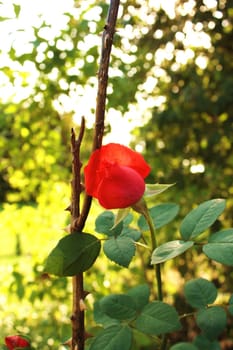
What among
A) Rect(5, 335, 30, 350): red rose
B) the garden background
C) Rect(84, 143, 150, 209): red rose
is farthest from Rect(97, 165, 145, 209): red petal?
the garden background

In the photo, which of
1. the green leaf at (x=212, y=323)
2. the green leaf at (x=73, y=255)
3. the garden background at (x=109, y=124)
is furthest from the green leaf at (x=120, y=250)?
the garden background at (x=109, y=124)

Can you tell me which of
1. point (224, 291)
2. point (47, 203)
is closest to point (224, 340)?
point (224, 291)

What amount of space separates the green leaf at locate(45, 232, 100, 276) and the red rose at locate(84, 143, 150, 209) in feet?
0.16

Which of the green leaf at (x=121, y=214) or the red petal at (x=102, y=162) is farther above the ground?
the red petal at (x=102, y=162)

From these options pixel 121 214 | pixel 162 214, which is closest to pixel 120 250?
pixel 121 214

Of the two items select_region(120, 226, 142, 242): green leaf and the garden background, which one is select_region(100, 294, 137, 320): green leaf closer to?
select_region(120, 226, 142, 242): green leaf

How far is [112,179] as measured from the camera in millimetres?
476

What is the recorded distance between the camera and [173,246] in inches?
21.0

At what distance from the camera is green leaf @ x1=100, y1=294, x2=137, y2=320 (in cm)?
57

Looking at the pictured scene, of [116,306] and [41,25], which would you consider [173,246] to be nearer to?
[116,306]

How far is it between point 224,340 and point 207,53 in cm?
126

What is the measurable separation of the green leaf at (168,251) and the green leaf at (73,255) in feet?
0.18

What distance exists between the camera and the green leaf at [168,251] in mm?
500

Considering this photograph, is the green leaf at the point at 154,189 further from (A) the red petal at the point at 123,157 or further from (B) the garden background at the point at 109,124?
(B) the garden background at the point at 109,124
